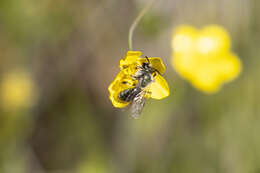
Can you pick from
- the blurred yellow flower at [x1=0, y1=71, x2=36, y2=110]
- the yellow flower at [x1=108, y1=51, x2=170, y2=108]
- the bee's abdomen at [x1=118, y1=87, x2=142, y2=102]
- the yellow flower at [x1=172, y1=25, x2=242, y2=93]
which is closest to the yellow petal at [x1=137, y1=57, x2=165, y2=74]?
the yellow flower at [x1=108, y1=51, x2=170, y2=108]

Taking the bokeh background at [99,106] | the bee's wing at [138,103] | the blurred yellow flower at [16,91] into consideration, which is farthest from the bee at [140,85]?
the blurred yellow flower at [16,91]

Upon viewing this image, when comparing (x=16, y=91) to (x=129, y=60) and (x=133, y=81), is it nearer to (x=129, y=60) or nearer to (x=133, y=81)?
(x=133, y=81)

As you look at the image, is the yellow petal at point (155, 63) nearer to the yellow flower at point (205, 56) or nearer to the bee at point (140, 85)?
the bee at point (140, 85)

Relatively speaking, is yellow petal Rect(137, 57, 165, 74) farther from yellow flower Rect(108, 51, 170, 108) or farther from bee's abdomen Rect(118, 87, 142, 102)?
bee's abdomen Rect(118, 87, 142, 102)

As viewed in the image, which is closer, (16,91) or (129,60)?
(129,60)

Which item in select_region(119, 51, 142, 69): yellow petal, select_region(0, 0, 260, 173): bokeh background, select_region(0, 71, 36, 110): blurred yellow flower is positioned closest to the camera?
select_region(119, 51, 142, 69): yellow petal

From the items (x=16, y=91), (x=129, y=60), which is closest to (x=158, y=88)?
(x=129, y=60)
